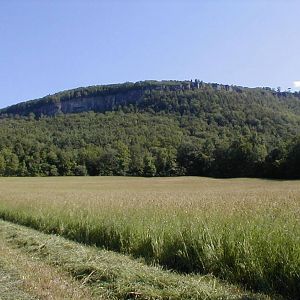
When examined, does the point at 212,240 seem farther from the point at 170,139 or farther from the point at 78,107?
the point at 78,107

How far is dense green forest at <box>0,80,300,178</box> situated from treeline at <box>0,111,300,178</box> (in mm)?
229

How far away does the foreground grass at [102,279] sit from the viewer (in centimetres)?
684

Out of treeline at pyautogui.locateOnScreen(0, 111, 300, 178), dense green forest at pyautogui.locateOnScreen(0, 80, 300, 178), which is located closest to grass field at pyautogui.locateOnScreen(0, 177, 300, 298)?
treeline at pyautogui.locateOnScreen(0, 111, 300, 178)

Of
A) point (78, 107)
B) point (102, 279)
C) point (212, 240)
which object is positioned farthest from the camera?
point (78, 107)

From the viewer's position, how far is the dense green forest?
90.9 meters

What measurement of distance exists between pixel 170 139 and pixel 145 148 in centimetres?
814

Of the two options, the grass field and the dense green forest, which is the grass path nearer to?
the grass field

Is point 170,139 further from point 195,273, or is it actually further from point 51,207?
point 195,273

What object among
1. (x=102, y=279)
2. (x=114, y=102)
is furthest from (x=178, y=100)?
(x=102, y=279)

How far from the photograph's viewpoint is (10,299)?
6.80 meters

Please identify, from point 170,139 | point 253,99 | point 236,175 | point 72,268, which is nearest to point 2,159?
point 170,139

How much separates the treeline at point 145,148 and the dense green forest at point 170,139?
9.0 inches

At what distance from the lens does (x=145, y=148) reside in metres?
124

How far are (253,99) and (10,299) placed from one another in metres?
147
